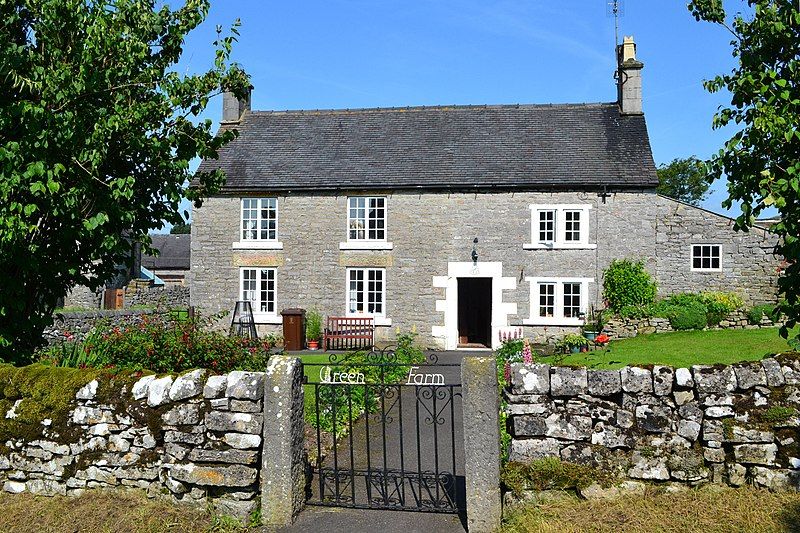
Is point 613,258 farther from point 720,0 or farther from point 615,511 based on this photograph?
point 615,511

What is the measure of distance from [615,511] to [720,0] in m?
5.21

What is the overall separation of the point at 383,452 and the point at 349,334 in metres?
12.0

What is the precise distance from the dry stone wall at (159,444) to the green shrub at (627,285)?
15453mm

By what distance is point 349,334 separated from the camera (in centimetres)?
1956

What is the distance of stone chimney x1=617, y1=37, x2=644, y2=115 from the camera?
21.0 m

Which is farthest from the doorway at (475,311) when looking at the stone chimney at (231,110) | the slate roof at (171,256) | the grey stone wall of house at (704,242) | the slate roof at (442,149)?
the slate roof at (171,256)

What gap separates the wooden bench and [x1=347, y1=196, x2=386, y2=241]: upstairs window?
107 inches

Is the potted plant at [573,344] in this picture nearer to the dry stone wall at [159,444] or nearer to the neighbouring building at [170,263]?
the dry stone wall at [159,444]

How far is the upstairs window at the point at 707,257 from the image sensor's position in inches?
792

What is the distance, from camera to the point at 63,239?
731 cm

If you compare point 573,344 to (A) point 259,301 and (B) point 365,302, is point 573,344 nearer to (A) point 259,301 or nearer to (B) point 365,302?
(B) point 365,302

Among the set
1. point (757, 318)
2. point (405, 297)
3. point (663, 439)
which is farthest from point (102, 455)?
point (757, 318)

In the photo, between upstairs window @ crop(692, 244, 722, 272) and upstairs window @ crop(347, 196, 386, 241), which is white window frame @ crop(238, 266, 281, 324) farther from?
upstairs window @ crop(692, 244, 722, 272)

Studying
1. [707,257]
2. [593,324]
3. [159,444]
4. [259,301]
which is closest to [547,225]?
[593,324]
